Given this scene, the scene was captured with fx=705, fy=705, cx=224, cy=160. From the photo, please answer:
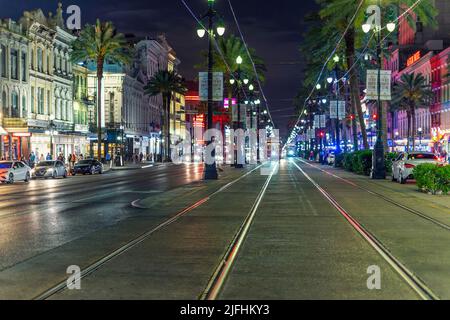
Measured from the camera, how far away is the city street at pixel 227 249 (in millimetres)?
9203

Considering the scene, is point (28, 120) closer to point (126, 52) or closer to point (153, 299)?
point (126, 52)

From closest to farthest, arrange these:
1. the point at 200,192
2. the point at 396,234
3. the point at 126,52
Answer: the point at 396,234 → the point at 200,192 → the point at 126,52

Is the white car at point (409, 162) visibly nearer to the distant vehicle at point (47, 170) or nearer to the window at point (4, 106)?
the distant vehicle at point (47, 170)

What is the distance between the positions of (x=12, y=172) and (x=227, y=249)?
3419 centimetres

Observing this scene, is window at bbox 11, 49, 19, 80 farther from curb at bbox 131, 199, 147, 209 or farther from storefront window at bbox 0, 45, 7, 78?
curb at bbox 131, 199, 147, 209

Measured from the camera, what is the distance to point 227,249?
1294 cm

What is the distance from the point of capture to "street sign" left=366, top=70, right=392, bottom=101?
1660 inches

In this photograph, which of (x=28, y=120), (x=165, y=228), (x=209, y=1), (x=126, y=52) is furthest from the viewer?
(x=126, y=52)

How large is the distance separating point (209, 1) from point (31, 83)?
110 ft

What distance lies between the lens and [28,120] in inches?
2611

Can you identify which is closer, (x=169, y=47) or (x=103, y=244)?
(x=103, y=244)

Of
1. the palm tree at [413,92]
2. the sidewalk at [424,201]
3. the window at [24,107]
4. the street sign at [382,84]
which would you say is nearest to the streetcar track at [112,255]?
the sidewalk at [424,201]

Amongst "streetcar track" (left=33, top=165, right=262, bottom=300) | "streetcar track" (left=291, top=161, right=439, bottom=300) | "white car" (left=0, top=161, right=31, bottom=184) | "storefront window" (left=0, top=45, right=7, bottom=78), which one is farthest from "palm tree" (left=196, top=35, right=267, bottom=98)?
"streetcar track" (left=291, top=161, right=439, bottom=300)
